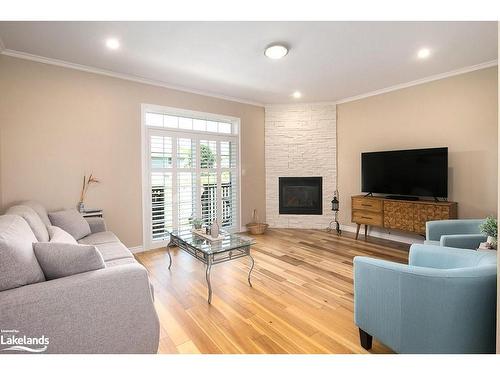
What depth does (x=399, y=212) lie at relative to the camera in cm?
387

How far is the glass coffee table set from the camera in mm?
2395

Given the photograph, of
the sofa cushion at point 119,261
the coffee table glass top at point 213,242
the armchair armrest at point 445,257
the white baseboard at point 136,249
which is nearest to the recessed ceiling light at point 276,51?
the coffee table glass top at point 213,242

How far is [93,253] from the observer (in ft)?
4.97

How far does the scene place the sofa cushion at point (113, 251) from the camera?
7.55 ft

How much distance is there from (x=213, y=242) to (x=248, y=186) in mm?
2565

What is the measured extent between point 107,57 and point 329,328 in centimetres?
377

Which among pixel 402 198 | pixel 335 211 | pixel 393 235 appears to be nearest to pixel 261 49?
pixel 402 198

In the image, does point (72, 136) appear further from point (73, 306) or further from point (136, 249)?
point (73, 306)

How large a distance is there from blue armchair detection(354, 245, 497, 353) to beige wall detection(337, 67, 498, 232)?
8.76 ft

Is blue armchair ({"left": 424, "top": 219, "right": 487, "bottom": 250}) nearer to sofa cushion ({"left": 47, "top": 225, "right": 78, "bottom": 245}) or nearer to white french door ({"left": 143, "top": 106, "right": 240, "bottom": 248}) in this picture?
white french door ({"left": 143, "top": 106, "right": 240, "bottom": 248})

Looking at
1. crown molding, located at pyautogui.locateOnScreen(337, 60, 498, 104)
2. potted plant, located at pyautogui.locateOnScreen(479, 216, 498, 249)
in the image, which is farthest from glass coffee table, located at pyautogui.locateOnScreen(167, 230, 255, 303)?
crown molding, located at pyautogui.locateOnScreen(337, 60, 498, 104)

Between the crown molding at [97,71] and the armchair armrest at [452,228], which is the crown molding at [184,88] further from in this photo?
the armchair armrest at [452,228]
